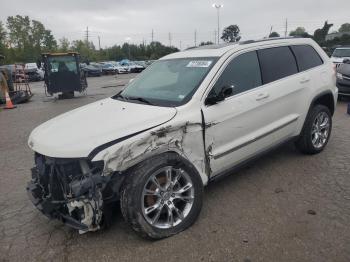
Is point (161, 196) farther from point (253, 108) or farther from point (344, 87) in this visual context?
point (344, 87)

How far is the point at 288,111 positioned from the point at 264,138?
63cm

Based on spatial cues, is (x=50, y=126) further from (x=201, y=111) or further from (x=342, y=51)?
(x=342, y=51)

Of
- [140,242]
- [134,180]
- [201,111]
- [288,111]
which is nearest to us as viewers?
[134,180]

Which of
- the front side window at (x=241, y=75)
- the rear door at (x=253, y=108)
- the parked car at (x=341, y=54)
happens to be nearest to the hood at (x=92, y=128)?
the rear door at (x=253, y=108)

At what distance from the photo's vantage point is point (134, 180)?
3061 millimetres

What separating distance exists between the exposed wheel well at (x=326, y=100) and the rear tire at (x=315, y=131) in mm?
97

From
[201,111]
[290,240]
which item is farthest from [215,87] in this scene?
[290,240]

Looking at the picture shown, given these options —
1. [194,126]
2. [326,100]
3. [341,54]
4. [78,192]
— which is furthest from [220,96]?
[341,54]

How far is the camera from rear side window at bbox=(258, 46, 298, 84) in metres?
4.43

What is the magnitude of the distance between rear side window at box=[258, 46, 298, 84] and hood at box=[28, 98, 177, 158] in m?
1.57

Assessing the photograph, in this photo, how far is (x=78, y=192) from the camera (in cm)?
303

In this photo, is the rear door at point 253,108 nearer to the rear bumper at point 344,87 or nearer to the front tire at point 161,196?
the front tire at point 161,196

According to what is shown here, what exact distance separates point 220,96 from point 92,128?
1347 mm

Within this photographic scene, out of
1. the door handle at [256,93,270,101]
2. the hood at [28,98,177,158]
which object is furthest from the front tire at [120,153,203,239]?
the door handle at [256,93,270,101]
